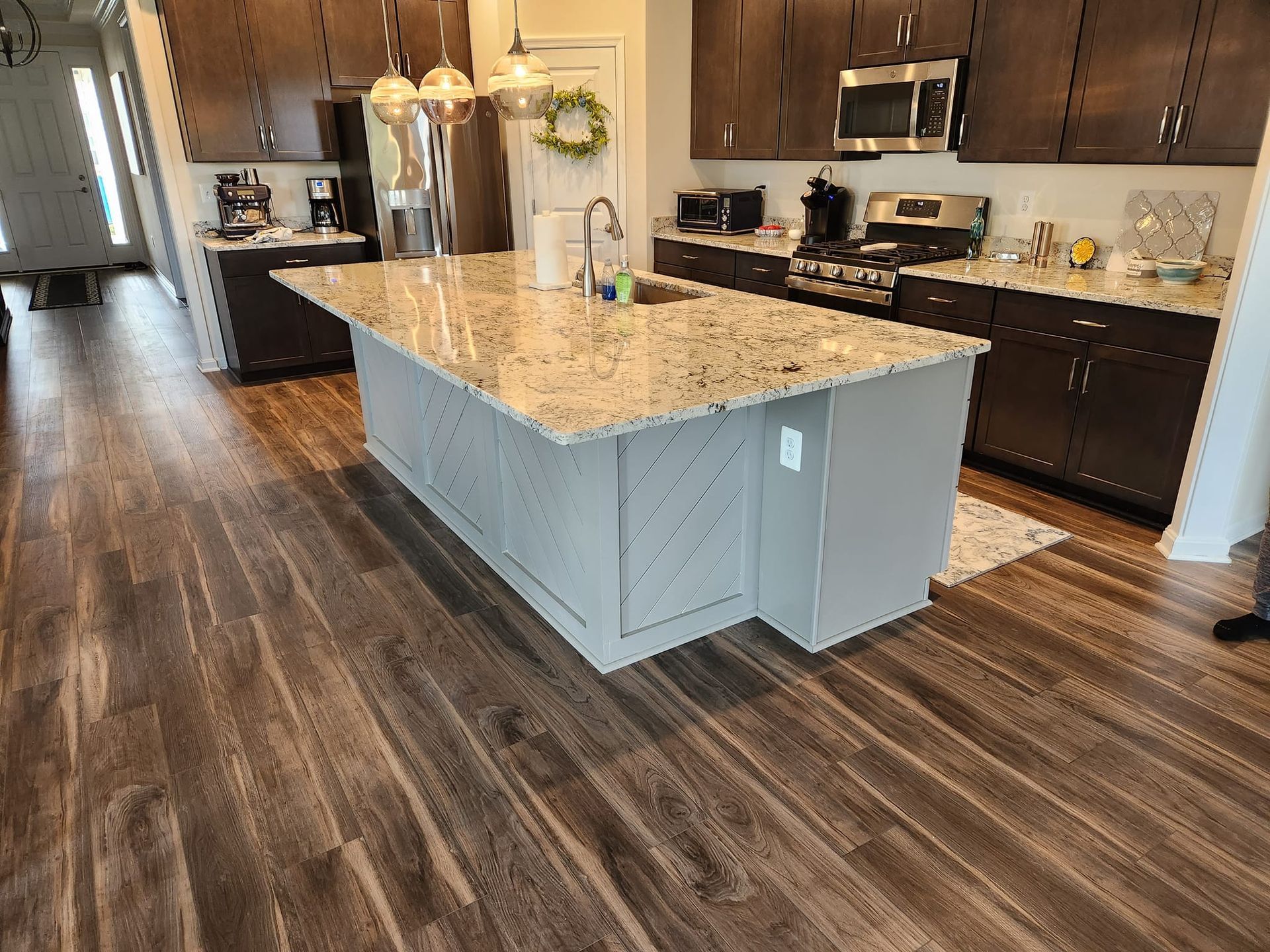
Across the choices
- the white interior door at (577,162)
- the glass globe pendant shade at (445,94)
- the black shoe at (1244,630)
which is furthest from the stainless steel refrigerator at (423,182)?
the black shoe at (1244,630)

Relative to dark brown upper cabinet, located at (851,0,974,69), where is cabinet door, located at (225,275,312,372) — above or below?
below

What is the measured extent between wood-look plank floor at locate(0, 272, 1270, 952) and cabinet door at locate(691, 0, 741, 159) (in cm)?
345

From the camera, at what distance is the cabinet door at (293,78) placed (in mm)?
5125

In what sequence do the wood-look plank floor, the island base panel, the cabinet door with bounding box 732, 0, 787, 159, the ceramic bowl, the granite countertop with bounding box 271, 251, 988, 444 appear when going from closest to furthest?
the wood-look plank floor
the granite countertop with bounding box 271, 251, 988, 444
the island base panel
the ceramic bowl
the cabinet door with bounding box 732, 0, 787, 159

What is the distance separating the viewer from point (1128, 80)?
325 centimetres

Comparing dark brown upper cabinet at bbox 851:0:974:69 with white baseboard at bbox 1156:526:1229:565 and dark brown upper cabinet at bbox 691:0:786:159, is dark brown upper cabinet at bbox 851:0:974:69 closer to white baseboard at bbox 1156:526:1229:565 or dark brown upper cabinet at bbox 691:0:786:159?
dark brown upper cabinet at bbox 691:0:786:159

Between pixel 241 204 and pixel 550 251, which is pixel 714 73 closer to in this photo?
pixel 550 251

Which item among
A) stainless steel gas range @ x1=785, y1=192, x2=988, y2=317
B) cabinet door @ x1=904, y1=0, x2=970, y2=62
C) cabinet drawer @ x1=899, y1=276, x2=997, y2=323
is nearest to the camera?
cabinet drawer @ x1=899, y1=276, x2=997, y2=323

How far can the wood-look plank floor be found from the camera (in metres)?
1.65

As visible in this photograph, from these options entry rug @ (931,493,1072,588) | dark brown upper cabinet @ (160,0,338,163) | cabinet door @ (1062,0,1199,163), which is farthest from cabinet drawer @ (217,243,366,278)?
cabinet door @ (1062,0,1199,163)

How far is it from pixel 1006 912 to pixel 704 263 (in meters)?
4.32

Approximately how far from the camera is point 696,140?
5.60 m

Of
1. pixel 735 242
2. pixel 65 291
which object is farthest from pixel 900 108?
pixel 65 291

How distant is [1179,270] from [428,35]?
4772 mm
